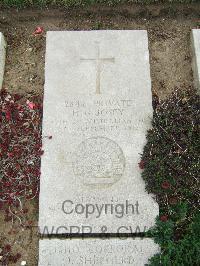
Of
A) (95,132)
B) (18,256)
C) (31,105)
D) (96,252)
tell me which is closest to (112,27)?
(31,105)

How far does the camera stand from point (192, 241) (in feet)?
17.5

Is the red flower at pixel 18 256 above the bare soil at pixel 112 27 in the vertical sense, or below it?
below

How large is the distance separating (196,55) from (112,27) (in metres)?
1.34

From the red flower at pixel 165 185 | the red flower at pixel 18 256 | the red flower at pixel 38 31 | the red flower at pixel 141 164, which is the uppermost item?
the red flower at pixel 38 31

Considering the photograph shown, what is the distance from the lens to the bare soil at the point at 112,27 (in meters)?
6.65

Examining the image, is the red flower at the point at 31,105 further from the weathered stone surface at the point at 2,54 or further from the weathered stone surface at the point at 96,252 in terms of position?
the weathered stone surface at the point at 96,252

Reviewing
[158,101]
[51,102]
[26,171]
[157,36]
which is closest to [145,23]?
[157,36]

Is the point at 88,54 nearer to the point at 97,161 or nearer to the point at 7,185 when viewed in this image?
the point at 97,161

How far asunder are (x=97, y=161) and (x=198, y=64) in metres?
1.94

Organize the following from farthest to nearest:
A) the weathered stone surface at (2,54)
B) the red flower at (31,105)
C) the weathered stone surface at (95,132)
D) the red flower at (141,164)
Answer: the weathered stone surface at (2,54) < the red flower at (31,105) < the red flower at (141,164) < the weathered stone surface at (95,132)

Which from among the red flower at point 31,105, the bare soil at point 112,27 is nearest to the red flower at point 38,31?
the bare soil at point 112,27

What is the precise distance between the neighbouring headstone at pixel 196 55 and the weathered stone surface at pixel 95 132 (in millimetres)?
685

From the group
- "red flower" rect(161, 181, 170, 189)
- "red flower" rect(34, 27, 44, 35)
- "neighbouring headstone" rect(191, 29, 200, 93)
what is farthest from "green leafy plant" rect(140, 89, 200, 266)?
"red flower" rect(34, 27, 44, 35)

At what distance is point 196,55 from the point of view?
6477 millimetres
